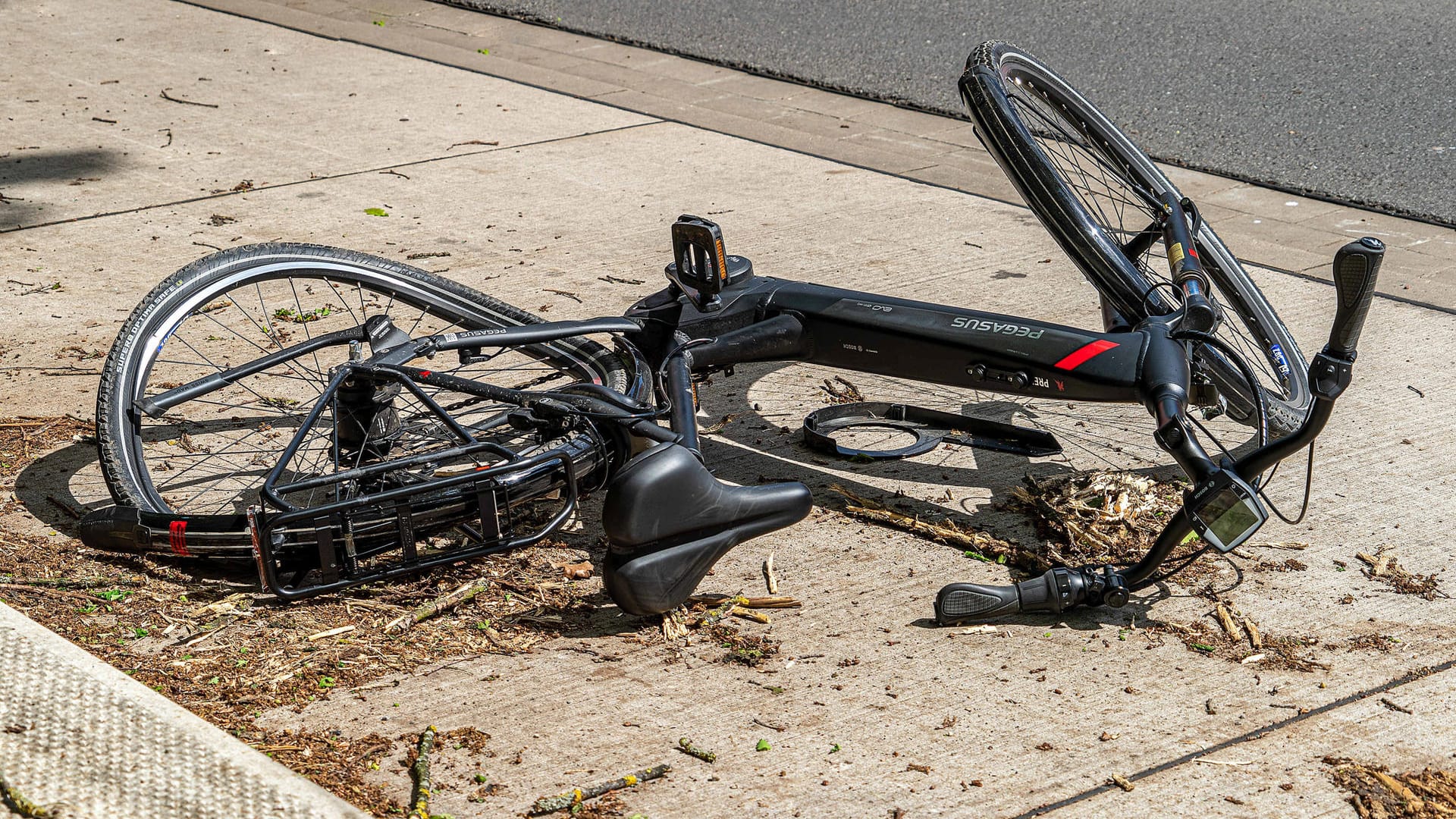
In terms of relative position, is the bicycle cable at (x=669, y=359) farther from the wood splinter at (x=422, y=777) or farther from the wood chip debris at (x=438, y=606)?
the wood splinter at (x=422, y=777)

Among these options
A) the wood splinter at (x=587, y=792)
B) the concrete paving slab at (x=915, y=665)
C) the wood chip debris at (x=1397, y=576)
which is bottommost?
the wood splinter at (x=587, y=792)

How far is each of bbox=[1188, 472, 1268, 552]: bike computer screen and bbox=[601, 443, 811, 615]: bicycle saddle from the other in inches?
34.3

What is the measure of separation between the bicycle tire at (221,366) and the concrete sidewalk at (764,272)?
38 cm

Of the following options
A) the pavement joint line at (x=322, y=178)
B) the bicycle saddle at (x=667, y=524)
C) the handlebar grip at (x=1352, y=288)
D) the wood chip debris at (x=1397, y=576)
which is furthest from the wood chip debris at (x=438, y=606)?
the pavement joint line at (x=322, y=178)

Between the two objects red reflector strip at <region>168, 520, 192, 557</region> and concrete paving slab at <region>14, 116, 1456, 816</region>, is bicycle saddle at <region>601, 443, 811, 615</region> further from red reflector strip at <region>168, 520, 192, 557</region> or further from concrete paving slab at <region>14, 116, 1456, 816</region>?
red reflector strip at <region>168, 520, 192, 557</region>

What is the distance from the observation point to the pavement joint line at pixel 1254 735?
98.0 inches

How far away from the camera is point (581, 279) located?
205 inches

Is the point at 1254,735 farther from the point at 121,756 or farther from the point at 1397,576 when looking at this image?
the point at 121,756

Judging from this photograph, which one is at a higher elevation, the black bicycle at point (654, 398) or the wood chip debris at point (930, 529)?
the black bicycle at point (654, 398)

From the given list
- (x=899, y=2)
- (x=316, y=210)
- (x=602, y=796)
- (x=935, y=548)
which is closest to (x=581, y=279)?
(x=316, y=210)

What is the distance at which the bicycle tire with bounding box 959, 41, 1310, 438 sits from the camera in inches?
151

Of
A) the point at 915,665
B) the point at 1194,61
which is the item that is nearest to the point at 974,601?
the point at 915,665

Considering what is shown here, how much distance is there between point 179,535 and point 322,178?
11.9ft

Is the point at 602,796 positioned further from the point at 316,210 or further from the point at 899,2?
the point at 899,2
